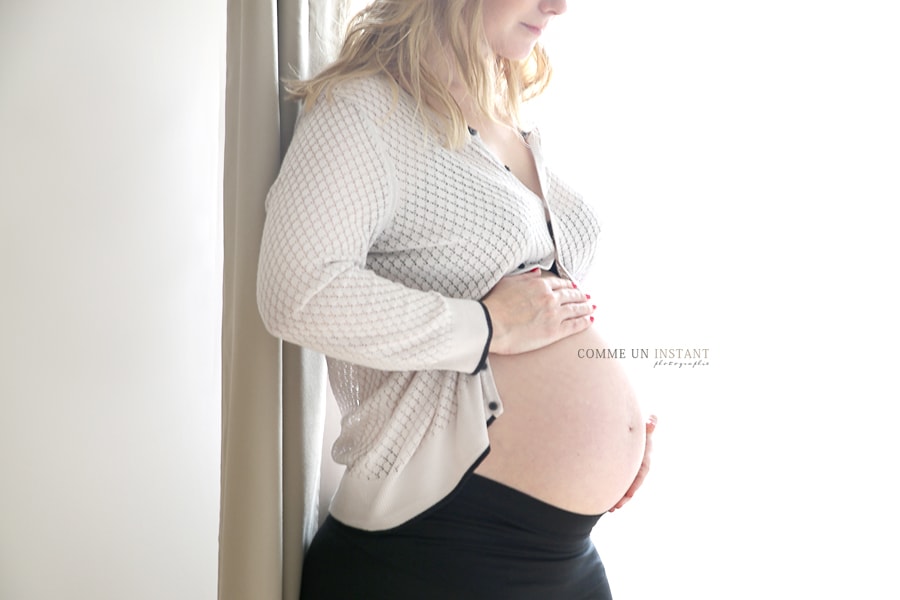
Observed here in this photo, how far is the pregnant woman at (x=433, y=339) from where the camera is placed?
902mm

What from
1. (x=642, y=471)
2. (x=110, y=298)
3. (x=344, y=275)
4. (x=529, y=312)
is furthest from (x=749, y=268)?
(x=110, y=298)

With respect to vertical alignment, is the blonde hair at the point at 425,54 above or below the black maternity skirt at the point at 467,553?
above

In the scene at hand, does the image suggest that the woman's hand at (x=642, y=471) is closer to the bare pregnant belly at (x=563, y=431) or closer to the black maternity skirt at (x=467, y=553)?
the bare pregnant belly at (x=563, y=431)

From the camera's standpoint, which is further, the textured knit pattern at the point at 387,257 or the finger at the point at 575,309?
the finger at the point at 575,309

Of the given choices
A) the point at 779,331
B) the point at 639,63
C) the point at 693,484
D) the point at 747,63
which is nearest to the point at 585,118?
the point at 639,63

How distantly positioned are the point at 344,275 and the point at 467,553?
37cm

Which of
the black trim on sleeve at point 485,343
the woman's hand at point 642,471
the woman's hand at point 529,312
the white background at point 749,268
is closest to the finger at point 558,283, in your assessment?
the woman's hand at point 529,312

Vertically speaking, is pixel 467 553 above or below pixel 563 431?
below

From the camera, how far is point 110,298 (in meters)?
1.07

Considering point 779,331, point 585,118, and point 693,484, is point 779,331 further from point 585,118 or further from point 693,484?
point 585,118

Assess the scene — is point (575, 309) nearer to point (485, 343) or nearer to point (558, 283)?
point (558, 283)

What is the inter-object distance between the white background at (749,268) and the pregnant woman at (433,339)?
447 millimetres

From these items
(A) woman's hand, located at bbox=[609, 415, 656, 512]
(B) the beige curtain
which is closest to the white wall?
(B) the beige curtain

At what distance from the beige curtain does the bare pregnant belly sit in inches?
10.4
